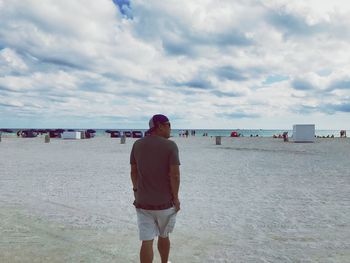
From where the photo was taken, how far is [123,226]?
681cm

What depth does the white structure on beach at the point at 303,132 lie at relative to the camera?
4844 cm

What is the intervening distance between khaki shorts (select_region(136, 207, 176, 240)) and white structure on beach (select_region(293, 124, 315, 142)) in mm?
47385

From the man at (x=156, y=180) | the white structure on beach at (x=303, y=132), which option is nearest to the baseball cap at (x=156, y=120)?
the man at (x=156, y=180)

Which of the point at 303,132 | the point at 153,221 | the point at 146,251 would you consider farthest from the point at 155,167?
the point at 303,132

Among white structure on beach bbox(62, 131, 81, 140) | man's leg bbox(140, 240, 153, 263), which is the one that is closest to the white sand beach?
man's leg bbox(140, 240, 153, 263)

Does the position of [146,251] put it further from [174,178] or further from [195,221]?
[195,221]

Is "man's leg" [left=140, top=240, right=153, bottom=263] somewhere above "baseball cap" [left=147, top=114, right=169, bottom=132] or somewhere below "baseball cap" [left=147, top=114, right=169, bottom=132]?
below

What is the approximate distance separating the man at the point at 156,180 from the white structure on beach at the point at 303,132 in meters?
47.4

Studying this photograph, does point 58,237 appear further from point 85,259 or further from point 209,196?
point 209,196

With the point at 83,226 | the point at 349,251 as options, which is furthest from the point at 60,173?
the point at 349,251

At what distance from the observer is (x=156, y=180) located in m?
3.89

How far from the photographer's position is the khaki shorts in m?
3.92

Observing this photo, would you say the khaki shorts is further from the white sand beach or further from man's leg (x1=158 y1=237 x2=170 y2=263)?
the white sand beach

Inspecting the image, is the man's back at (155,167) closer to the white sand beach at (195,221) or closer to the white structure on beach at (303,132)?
the white sand beach at (195,221)
